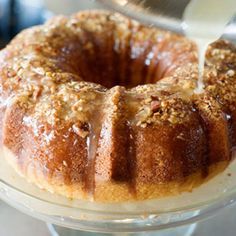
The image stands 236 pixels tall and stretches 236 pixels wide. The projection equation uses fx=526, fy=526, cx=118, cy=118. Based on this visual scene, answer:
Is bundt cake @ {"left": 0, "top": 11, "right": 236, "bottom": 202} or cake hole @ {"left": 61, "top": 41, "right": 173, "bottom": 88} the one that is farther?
cake hole @ {"left": 61, "top": 41, "right": 173, "bottom": 88}

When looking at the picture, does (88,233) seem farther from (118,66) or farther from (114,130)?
(118,66)

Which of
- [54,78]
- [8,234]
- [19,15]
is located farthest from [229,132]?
[19,15]

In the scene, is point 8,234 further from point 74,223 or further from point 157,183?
point 157,183

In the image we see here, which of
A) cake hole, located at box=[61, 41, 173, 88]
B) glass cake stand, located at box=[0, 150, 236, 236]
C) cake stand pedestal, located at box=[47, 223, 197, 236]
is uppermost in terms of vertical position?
cake hole, located at box=[61, 41, 173, 88]

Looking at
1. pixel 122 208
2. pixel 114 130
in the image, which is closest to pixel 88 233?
pixel 122 208

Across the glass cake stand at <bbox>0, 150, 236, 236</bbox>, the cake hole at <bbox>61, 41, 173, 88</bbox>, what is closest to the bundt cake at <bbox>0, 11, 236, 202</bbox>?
the glass cake stand at <bbox>0, 150, 236, 236</bbox>

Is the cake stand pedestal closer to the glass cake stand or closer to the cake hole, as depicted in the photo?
the glass cake stand

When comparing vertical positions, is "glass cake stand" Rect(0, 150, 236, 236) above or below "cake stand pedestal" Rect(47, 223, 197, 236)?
above
